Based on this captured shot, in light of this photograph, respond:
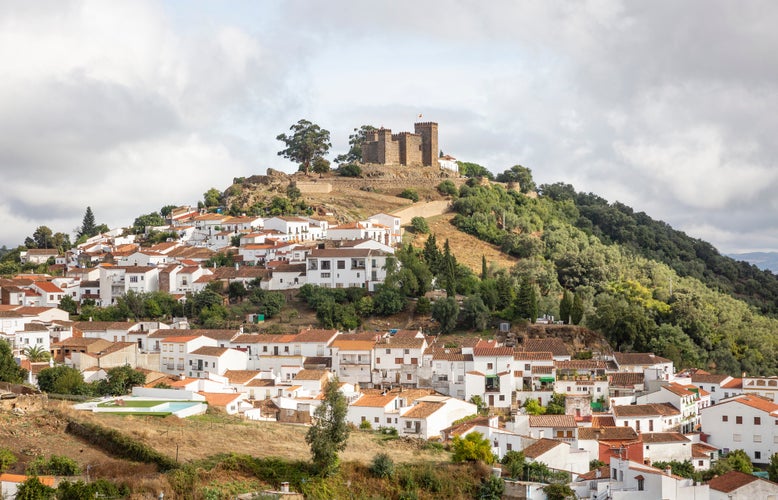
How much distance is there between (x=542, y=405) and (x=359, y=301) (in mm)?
11314

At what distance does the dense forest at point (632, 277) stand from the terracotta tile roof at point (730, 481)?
→ 16.0 m

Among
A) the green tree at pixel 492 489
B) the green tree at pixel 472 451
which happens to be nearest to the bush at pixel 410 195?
the green tree at pixel 472 451

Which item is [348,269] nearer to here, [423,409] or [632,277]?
[423,409]

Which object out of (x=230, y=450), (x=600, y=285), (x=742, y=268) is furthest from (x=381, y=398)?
(x=742, y=268)

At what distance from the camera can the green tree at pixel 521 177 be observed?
7325cm

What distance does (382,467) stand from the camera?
85.9ft

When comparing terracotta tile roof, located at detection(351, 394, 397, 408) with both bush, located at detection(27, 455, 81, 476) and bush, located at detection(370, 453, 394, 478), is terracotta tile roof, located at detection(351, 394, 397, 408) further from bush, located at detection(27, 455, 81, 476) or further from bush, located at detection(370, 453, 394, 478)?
bush, located at detection(27, 455, 81, 476)

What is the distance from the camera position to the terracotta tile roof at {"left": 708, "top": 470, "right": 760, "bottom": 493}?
81.7 feet

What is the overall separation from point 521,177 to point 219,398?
147 feet

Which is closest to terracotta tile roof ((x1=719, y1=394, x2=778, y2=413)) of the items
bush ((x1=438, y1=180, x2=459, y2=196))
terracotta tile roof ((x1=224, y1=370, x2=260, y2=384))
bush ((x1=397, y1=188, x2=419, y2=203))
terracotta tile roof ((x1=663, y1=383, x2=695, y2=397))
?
terracotta tile roof ((x1=663, y1=383, x2=695, y2=397))

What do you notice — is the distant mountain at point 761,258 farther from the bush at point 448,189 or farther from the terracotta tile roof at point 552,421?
the terracotta tile roof at point 552,421

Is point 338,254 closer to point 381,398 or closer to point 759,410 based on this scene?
point 381,398

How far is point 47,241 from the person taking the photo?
65.4m

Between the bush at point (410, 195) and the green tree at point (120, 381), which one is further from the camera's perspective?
the bush at point (410, 195)
